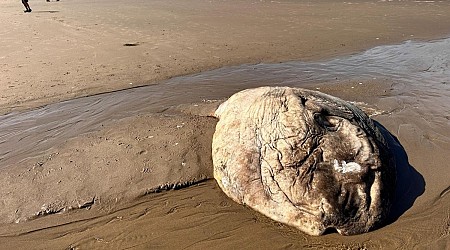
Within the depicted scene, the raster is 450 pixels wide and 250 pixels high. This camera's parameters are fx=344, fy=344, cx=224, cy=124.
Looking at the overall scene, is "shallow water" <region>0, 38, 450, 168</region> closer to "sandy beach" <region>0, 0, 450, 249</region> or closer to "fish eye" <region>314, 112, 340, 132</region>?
"sandy beach" <region>0, 0, 450, 249</region>

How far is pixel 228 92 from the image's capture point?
245 inches

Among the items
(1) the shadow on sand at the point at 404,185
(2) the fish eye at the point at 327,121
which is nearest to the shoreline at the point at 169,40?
(2) the fish eye at the point at 327,121

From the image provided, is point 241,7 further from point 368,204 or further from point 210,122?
point 368,204

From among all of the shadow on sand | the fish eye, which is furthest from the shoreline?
the shadow on sand

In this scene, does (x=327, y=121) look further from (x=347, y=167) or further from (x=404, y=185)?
(x=404, y=185)

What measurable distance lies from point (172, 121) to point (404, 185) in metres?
3.04

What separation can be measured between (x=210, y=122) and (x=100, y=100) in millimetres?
2348

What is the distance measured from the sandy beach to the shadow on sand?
17mm

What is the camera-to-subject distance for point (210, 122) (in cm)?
483

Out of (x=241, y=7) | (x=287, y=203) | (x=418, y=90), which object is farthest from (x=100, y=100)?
(x=241, y=7)

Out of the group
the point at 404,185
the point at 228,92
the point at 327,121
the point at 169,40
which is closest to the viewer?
the point at 327,121

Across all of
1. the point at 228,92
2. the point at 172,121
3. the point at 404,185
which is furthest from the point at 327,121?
the point at 228,92

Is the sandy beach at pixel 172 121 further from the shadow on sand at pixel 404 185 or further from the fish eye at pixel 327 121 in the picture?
the fish eye at pixel 327 121

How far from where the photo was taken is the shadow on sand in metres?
3.29
